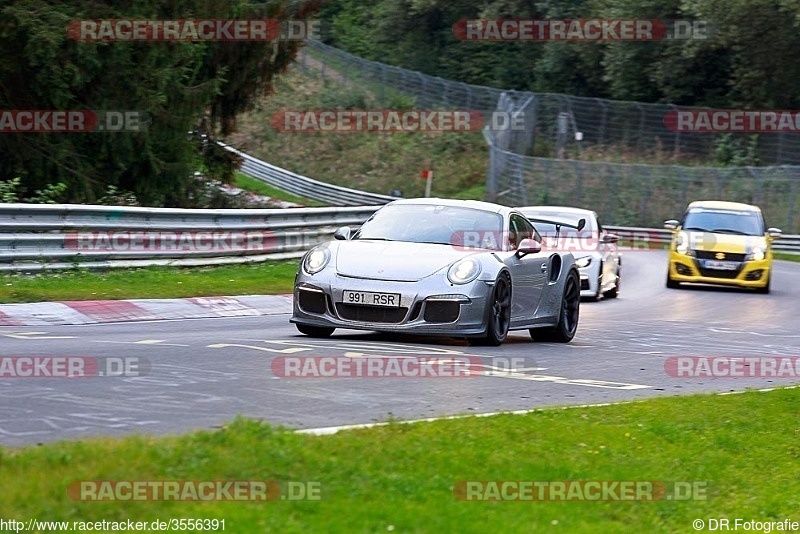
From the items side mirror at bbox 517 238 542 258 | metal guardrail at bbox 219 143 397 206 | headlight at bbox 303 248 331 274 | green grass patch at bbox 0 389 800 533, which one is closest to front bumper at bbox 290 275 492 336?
headlight at bbox 303 248 331 274

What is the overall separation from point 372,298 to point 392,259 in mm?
471

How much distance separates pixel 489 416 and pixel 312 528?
2.75 m

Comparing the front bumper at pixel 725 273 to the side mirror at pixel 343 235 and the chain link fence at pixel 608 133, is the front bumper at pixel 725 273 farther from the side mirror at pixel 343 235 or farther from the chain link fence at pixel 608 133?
the chain link fence at pixel 608 133

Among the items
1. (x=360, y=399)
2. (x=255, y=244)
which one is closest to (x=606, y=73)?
(x=255, y=244)

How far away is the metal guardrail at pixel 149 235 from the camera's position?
16.1 m

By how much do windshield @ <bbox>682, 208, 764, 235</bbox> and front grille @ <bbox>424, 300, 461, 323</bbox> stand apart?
15.0 metres

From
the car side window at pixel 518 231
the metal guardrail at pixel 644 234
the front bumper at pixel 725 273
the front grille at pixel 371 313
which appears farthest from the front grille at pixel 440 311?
the metal guardrail at pixel 644 234

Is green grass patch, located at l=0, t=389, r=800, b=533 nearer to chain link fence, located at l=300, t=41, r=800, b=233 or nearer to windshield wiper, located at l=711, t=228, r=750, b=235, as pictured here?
windshield wiper, located at l=711, t=228, r=750, b=235

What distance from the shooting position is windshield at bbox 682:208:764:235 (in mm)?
25562

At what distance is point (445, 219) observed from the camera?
1288 centimetres

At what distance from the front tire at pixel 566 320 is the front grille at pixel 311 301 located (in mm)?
2991

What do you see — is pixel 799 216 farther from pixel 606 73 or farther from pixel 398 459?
pixel 398 459

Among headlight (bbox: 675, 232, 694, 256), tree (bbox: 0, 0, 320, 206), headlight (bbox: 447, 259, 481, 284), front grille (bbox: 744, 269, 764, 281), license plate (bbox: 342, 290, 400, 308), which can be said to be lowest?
front grille (bbox: 744, 269, 764, 281)

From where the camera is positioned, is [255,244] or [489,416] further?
[255,244]
